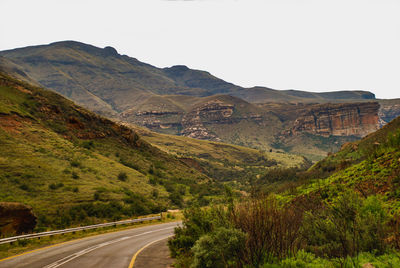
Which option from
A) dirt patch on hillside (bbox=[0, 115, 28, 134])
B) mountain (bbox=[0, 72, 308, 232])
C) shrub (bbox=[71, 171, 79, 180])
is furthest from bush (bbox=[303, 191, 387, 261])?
dirt patch on hillside (bbox=[0, 115, 28, 134])

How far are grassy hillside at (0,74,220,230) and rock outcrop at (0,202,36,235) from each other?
2672 millimetres

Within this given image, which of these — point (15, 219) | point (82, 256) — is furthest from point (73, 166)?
point (82, 256)

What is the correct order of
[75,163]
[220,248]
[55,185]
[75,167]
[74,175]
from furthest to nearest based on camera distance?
[75,163] < [75,167] < [74,175] < [55,185] < [220,248]

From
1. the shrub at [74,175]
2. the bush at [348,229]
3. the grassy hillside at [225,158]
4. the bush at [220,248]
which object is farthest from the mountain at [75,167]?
the grassy hillside at [225,158]

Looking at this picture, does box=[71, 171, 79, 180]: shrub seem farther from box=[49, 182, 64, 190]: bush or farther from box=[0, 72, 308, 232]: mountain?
box=[49, 182, 64, 190]: bush

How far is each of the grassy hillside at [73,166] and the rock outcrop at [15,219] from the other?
2.67m

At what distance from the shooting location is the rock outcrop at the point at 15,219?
16.5m

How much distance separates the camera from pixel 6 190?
23.0 meters

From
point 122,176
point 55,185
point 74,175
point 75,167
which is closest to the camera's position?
point 55,185

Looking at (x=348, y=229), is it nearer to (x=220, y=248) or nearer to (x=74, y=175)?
(x=220, y=248)

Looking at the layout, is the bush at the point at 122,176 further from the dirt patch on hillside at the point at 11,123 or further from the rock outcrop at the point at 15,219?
the rock outcrop at the point at 15,219

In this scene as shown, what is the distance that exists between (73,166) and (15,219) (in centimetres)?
1728

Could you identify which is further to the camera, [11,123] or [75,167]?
[11,123]

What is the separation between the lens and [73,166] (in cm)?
3388
